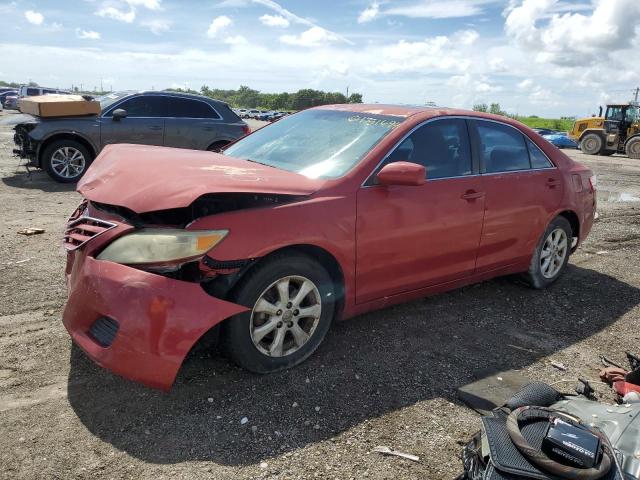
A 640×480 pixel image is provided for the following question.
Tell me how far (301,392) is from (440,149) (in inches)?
83.1

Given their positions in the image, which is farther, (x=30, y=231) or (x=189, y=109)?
(x=189, y=109)

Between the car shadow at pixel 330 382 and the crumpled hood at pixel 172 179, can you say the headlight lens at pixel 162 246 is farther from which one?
the car shadow at pixel 330 382

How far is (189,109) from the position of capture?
9.94 m

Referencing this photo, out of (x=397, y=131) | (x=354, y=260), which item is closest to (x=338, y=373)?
(x=354, y=260)

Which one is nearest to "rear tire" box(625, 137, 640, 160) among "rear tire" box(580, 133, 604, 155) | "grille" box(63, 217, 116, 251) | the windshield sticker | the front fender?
"rear tire" box(580, 133, 604, 155)

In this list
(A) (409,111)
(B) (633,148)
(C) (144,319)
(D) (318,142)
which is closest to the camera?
(C) (144,319)

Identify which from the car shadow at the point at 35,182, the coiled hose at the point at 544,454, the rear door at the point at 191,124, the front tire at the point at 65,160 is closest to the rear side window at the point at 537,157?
the coiled hose at the point at 544,454

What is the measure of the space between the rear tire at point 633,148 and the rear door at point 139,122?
23.6 metres

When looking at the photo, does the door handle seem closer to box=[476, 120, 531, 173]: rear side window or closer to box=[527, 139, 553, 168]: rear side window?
box=[476, 120, 531, 173]: rear side window

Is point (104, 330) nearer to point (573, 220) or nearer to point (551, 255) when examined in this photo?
point (551, 255)

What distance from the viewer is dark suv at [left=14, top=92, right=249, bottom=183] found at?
8.95 meters

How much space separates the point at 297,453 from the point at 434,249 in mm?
1862

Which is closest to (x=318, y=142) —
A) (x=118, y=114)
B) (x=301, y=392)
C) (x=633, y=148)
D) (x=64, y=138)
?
(x=301, y=392)

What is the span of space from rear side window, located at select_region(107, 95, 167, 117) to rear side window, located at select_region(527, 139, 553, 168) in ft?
23.6
